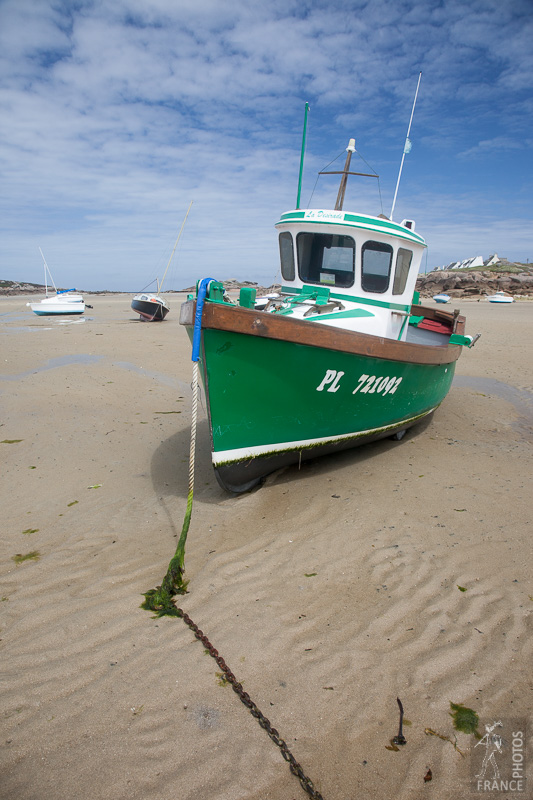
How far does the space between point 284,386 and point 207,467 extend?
1807 mm

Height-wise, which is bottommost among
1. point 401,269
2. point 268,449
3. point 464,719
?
point 464,719

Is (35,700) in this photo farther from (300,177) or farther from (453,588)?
(300,177)

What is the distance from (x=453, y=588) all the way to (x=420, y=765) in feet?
4.17

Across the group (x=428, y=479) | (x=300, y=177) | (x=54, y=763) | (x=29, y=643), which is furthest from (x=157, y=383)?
(x=54, y=763)

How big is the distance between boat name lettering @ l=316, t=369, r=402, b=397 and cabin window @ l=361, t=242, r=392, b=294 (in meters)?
1.31

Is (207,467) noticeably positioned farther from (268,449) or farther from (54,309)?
(54,309)

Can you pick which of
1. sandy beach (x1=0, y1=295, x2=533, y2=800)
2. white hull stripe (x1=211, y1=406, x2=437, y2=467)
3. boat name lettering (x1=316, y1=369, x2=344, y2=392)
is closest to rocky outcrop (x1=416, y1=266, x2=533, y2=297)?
white hull stripe (x1=211, y1=406, x2=437, y2=467)

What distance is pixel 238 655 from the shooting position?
2639 mm

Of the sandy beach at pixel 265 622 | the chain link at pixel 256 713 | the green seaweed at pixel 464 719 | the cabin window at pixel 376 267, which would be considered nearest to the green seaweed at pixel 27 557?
the sandy beach at pixel 265 622

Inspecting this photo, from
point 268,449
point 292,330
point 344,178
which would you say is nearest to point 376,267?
point 344,178

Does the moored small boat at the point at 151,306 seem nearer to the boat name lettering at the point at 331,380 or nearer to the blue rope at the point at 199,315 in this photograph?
the boat name lettering at the point at 331,380

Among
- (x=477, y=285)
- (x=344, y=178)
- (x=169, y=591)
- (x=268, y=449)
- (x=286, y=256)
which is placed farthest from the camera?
(x=477, y=285)

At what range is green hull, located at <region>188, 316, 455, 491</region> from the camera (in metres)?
3.96

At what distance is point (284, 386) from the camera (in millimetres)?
4246
